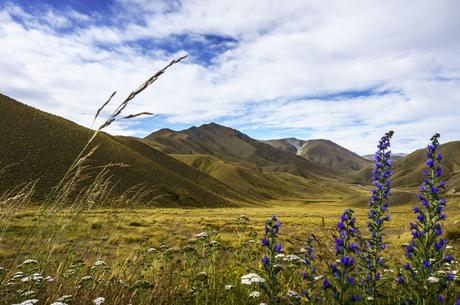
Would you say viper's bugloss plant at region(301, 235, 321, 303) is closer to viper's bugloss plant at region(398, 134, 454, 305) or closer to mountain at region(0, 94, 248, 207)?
viper's bugloss plant at region(398, 134, 454, 305)

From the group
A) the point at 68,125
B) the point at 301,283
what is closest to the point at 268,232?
the point at 301,283

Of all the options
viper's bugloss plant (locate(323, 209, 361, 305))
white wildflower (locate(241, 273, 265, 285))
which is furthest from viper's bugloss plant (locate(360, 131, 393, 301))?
white wildflower (locate(241, 273, 265, 285))

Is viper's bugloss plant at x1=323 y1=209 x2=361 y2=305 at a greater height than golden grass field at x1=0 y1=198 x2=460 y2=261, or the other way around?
viper's bugloss plant at x1=323 y1=209 x2=361 y2=305

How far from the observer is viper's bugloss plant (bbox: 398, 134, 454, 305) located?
3.80 meters

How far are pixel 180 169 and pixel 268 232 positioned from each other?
12649 cm

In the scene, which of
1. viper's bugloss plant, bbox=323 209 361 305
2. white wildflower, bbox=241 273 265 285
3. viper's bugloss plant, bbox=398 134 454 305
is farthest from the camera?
viper's bugloss plant, bbox=398 134 454 305

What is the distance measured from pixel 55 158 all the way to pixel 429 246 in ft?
279

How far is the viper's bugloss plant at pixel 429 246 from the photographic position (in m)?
Result: 3.80

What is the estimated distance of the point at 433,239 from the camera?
161 inches

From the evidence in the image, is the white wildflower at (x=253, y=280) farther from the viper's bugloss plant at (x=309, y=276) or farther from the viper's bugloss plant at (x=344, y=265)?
the viper's bugloss plant at (x=344, y=265)

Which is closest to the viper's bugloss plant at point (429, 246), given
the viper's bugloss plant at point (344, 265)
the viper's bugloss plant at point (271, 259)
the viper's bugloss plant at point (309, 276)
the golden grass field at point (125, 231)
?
the golden grass field at point (125, 231)

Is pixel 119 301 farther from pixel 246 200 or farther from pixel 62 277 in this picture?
pixel 246 200

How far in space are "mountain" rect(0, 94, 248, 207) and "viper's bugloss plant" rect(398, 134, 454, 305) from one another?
192 feet

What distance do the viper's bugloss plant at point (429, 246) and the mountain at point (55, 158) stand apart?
5864 centimetres
